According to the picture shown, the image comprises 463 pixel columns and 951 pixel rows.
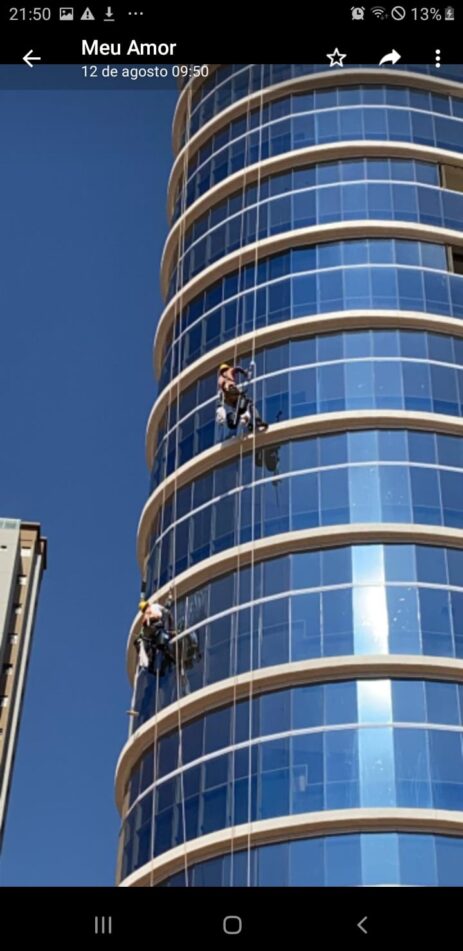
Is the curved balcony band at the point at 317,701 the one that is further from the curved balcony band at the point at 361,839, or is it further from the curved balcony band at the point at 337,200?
the curved balcony band at the point at 337,200

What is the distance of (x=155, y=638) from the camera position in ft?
88.4

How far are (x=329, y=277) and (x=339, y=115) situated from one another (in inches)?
223

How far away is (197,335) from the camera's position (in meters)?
32.3

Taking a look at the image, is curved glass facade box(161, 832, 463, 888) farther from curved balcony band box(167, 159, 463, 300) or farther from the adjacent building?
the adjacent building

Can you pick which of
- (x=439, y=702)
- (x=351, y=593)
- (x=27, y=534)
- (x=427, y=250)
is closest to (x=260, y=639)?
(x=351, y=593)

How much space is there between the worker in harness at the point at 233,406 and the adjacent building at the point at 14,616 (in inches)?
1079

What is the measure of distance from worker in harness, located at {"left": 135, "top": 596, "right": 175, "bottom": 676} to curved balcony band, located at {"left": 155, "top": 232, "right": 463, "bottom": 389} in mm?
7705

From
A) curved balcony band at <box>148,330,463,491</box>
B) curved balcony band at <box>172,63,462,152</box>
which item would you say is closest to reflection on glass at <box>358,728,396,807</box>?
curved balcony band at <box>148,330,463,491</box>

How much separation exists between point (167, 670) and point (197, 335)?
9.71 metres

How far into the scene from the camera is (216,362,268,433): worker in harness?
28153 millimetres

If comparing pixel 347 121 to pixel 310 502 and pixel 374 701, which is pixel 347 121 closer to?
pixel 310 502

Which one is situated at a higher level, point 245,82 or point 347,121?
point 245,82
